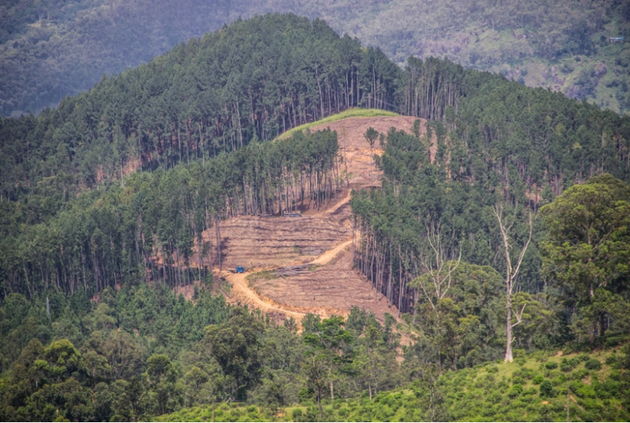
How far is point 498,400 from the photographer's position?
228ft

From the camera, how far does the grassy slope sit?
6594cm

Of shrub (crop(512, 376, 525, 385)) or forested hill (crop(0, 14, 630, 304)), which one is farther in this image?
forested hill (crop(0, 14, 630, 304))

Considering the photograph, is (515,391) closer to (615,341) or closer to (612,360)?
(612,360)

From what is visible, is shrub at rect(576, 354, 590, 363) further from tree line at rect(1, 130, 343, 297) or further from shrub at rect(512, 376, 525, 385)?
tree line at rect(1, 130, 343, 297)

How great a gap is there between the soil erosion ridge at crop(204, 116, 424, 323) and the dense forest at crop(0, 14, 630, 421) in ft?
8.81

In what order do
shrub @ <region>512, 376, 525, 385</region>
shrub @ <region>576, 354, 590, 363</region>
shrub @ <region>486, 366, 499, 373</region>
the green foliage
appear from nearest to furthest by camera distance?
shrub @ <region>576, 354, 590, 363</region> → shrub @ <region>512, 376, 525, 385</region> → the green foliage → shrub @ <region>486, 366, 499, 373</region>

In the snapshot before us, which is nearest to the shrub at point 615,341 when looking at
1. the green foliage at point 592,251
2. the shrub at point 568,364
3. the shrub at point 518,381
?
the green foliage at point 592,251

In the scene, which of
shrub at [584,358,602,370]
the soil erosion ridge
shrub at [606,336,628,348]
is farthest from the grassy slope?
the soil erosion ridge

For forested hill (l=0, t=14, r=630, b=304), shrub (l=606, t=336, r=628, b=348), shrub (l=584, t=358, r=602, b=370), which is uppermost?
forested hill (l=0, t=14, r=630, b=304)

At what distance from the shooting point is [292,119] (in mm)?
196125

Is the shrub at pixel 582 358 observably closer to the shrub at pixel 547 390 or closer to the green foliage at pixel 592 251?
the green foliage at pixel 592 251

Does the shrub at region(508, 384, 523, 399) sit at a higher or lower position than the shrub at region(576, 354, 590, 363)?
lower

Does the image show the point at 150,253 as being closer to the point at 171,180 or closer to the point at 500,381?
the point at 171,180

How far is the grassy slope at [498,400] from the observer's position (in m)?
65.9
